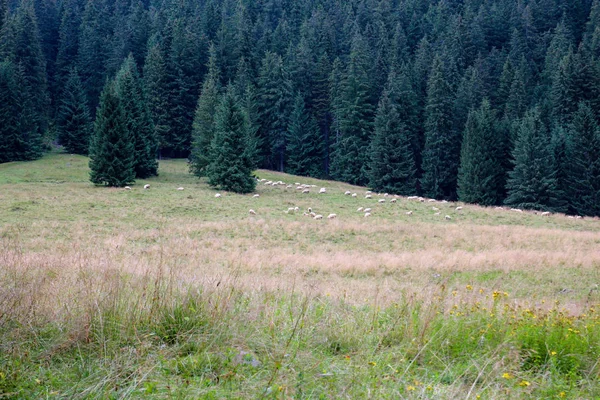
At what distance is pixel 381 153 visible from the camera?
50.8m

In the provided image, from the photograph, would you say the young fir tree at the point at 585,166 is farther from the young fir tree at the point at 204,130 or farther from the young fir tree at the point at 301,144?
the young fir tree at the point at 204,130

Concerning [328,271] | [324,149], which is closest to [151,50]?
[324,149]

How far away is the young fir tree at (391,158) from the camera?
50.1 meters

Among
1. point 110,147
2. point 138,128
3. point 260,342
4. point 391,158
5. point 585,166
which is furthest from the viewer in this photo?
point 391,158

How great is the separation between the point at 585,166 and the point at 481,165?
10069 mm

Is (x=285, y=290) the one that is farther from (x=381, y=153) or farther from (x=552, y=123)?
(x=552, y=123)

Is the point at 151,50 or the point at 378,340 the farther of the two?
the point at 151,50

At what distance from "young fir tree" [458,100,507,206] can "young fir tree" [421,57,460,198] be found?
4.02 m

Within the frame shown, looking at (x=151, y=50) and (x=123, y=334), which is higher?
(x=151, y=50)

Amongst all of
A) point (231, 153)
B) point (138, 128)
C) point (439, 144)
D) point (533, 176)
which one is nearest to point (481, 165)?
point (533, 176)

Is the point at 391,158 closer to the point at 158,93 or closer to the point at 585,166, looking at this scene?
the point at 585,166

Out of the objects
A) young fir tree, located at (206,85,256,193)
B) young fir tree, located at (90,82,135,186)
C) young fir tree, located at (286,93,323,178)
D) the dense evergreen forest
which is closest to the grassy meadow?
young fir tree, located at (206,85,256,193)

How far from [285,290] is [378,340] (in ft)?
7.24

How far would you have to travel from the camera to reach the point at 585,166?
4516 centimetres
